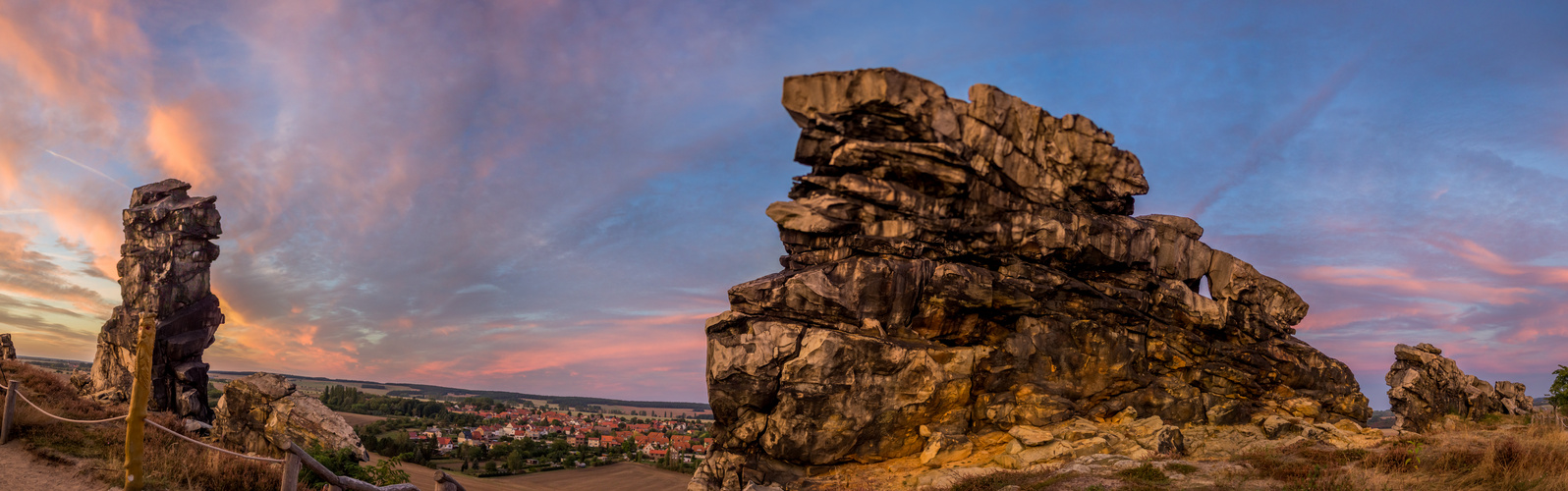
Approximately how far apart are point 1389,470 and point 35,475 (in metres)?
27.8

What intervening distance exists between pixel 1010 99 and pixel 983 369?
12.1 metres

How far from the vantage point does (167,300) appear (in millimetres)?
46906

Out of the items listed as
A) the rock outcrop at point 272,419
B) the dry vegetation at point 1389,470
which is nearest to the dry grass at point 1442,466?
the dry vegetation at point 1389,470

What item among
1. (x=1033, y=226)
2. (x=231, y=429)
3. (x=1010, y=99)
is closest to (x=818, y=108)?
(x=1010, y=99)

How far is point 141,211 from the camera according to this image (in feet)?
157

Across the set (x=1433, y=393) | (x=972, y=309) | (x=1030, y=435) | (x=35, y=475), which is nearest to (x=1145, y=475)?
(x=1030, y=435)

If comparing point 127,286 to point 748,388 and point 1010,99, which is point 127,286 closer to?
point 748,388

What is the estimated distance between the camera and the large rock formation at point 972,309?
24312 mm

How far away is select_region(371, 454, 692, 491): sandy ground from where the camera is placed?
193ft

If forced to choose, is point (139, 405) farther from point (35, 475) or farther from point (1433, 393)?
point (1433, 393)

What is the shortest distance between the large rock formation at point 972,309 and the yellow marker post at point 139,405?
16195mm

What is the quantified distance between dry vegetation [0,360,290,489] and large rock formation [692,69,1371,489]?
14.6m

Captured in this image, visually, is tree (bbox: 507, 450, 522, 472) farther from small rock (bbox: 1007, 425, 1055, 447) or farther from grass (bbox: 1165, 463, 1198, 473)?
grass (bbox: 1165, 463, 1198, 473)

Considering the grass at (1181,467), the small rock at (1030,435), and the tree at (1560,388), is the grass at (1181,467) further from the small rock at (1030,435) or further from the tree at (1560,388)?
the tree at (1560,388)
